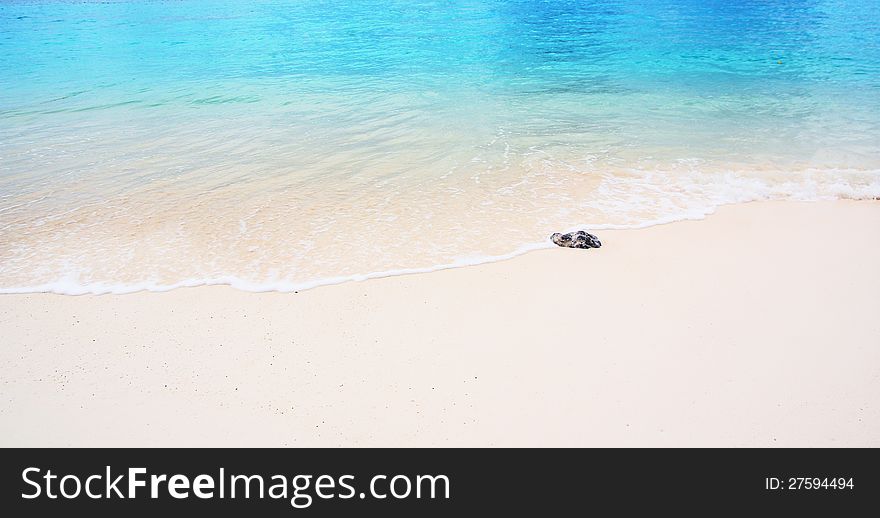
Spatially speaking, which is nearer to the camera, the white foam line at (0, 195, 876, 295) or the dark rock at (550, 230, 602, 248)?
the white foam line at (0, 195, 876, 295)

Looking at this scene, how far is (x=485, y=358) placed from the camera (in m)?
4.82

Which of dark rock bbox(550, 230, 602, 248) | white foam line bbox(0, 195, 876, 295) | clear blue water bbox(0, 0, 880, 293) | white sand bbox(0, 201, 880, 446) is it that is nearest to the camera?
white sand bbox(0, 201, 880, 446)

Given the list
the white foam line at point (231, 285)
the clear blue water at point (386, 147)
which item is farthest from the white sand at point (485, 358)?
the clear blue water at point (386, 147)

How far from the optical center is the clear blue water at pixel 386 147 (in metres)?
7.03

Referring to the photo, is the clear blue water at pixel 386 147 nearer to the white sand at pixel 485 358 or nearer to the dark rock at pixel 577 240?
the dark rock at pixel 577 240

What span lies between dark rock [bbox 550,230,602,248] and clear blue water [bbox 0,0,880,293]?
405 mm

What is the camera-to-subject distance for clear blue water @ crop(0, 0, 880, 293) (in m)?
7.03

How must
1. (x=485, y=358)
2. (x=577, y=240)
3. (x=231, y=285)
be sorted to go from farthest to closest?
1. (x=577, y=240)
2. (x=231, y=285)
3. (x=485, y=358)

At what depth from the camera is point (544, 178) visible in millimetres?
9102

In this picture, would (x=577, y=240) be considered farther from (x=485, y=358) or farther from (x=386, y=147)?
(x=386, y=147)

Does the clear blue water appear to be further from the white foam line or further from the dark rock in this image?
the dark rock

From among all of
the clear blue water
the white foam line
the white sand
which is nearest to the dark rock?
the white sand

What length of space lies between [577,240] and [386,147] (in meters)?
5.23

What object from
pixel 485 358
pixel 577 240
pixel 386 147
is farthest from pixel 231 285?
pixel 386 147
